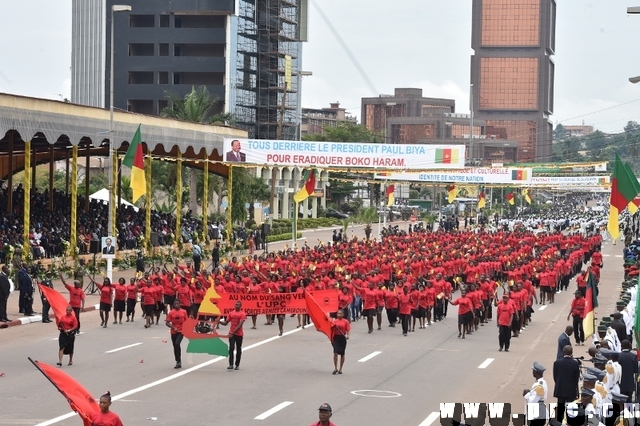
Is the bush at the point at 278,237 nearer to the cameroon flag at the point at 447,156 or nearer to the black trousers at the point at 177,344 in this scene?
the cameroon flag at the point at 447,156

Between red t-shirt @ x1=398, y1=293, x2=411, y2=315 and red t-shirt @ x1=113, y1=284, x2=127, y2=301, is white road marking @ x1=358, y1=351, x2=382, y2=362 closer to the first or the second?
red t-shirt @ x1=398, y1=293, x2=411, y2=315

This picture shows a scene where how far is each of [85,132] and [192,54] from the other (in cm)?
5668

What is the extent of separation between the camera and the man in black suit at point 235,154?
52.9 m

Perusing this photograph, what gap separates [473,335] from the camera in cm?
2900

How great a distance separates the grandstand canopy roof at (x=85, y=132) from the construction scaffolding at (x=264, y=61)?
37450 millimetres

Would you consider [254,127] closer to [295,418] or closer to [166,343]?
[166,343]

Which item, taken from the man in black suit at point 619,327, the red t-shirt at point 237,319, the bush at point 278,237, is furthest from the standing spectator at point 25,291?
the bush at point 278,237

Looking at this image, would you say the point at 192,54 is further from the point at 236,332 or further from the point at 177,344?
the point at 236,332

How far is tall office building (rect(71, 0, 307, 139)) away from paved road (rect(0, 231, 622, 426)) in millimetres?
67735

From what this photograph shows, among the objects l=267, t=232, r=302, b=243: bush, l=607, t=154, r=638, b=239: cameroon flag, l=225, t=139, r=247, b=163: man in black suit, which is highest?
l=225, t=139, r=247, b=163: man in black suit

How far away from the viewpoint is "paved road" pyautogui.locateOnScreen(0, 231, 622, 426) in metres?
17.8

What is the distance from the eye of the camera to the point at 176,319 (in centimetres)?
2191

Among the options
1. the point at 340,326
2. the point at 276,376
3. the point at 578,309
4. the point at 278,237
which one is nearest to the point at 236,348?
the point at 276,376

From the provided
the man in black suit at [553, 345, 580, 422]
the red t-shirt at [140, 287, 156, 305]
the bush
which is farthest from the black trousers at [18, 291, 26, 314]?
the bush
